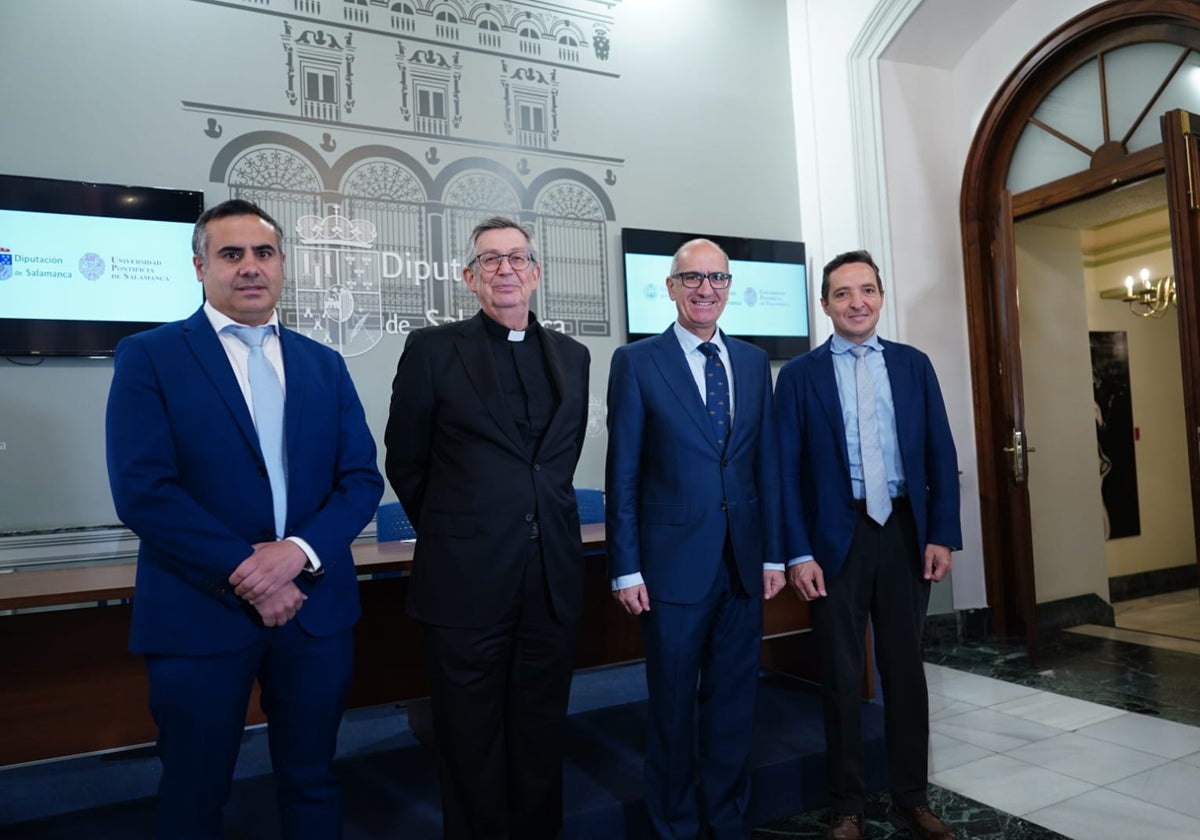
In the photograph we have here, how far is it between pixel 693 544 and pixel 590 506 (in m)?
1.59

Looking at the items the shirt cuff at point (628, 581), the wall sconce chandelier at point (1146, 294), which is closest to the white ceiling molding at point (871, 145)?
the wall sconce chandelier at point (1146, 294)

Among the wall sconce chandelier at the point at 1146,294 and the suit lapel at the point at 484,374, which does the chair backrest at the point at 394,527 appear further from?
the wall sconce chandelier at the point at 1146,294

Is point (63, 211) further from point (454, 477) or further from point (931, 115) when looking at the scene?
point (931, 115)

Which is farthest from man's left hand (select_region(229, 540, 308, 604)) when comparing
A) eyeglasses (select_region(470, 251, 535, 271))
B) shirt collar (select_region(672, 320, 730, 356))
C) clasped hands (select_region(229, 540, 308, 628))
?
shirt collar (select_region(672, 320, 730, 356))

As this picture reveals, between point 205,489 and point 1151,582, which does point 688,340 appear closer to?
point 205,489

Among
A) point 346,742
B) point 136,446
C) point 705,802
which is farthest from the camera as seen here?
point 346,742

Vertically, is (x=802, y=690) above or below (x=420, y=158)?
below

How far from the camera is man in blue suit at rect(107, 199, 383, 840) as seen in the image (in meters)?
1.48

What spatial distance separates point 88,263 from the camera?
3.39m

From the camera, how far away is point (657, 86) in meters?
4.68

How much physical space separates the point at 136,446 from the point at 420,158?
292cm

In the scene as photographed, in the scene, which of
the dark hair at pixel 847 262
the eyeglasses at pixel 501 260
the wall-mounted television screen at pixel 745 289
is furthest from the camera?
the wall-mounted television screen at pixel 745 289

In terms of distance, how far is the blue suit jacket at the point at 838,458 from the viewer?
7.13ft

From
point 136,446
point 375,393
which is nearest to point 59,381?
point 375,393
